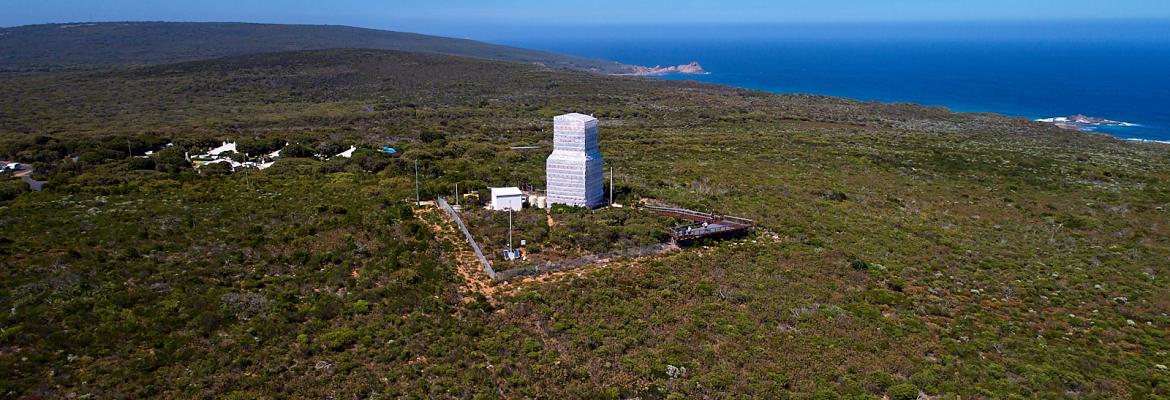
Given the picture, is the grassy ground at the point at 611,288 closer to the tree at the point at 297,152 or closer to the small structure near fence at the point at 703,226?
the small structure near fence at the point at 703,226

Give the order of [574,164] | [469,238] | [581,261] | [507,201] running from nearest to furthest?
[581,261]
[469,238]
[574,164]
[507,201]

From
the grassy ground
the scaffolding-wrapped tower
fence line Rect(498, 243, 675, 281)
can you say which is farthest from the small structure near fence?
the scaffolding-wrapped tower

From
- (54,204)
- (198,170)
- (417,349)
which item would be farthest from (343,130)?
(417,349)

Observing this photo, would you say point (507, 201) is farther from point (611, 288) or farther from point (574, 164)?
point (611, 288)

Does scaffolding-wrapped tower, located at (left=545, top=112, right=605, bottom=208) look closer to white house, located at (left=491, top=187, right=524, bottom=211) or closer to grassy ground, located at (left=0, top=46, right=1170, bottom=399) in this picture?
white house, located at (left=491, top=187, right=524, bottom=211)

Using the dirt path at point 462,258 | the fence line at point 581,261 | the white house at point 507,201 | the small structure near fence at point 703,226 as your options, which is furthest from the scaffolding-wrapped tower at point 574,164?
the fence line at point 581,261

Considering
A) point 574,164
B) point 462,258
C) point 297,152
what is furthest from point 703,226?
point 297,152

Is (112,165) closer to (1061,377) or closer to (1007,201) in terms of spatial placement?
(1061,377)
